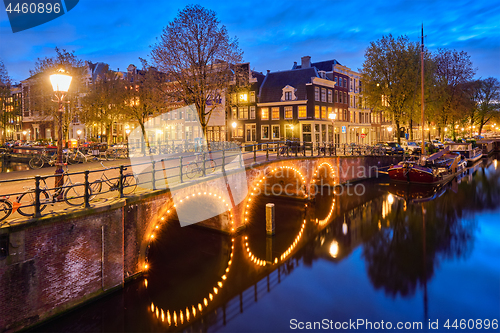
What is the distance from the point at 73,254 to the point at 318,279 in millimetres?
8694

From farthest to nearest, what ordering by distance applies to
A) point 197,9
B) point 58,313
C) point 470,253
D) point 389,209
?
point 389,209 → point 197,9 → point 470,253 → point 58,313

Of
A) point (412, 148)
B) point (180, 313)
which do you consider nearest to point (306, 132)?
point (412, 148)

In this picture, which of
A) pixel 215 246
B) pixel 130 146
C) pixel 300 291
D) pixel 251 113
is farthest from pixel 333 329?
pixel 251 113

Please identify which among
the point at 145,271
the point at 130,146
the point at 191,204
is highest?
the point at 130,146

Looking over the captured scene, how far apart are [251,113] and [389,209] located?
2417 centimetres

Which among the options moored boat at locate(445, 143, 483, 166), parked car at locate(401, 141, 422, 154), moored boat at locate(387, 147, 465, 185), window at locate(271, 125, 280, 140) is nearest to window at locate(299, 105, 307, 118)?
window at locate(271, 125, 280, 140)

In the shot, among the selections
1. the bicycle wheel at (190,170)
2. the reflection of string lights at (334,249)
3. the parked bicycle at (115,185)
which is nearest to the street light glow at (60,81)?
the parked bicycle at (115,185)

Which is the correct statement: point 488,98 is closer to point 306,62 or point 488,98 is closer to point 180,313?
point 306,62

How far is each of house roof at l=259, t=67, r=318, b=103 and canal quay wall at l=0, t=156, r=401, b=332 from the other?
94.4 ft

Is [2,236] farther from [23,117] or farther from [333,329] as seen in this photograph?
[23,117]

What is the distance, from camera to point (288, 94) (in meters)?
39.2

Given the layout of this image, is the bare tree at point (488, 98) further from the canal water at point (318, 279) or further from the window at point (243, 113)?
the canal water at point (318, 279)

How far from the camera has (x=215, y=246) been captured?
1516cm

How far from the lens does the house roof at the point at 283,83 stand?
1507 inches
